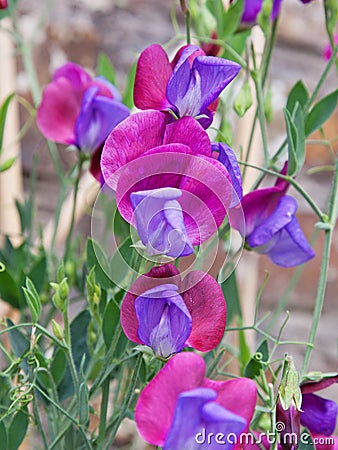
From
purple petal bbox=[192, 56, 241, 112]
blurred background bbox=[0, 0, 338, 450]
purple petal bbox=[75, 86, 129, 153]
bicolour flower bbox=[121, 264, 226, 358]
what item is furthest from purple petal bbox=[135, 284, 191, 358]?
blurred background bbox=[0, 0, 338, 450]

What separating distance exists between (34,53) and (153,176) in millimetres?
1009

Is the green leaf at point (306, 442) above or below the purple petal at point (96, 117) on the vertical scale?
below

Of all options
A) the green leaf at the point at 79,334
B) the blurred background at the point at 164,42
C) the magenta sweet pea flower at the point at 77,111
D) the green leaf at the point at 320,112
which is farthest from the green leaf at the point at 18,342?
the blurred background at the point at 164,42

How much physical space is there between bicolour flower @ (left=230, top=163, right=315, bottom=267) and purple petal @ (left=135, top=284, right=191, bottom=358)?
12cm

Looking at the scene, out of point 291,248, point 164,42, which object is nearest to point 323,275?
point 291,248

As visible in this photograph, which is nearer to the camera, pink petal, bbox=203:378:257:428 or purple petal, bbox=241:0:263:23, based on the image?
pink petal, bbox=203:378:257:428

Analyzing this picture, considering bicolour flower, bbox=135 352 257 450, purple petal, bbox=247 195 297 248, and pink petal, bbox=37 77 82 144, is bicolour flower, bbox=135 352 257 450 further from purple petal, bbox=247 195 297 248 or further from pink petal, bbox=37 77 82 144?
pink petal, bbox=37 77 82 144

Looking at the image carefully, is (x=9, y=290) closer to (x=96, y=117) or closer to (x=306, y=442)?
(x=96, y=117)

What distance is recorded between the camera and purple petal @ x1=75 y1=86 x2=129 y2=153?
53cm

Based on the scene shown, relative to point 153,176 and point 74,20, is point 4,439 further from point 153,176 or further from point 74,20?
point 74,20

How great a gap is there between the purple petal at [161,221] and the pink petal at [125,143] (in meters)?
0.02

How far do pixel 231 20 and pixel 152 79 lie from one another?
0.68ft

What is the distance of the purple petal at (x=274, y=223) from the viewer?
463 millimetres

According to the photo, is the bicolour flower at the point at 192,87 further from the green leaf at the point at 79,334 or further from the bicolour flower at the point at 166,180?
the green leaf at the point at 79,334
